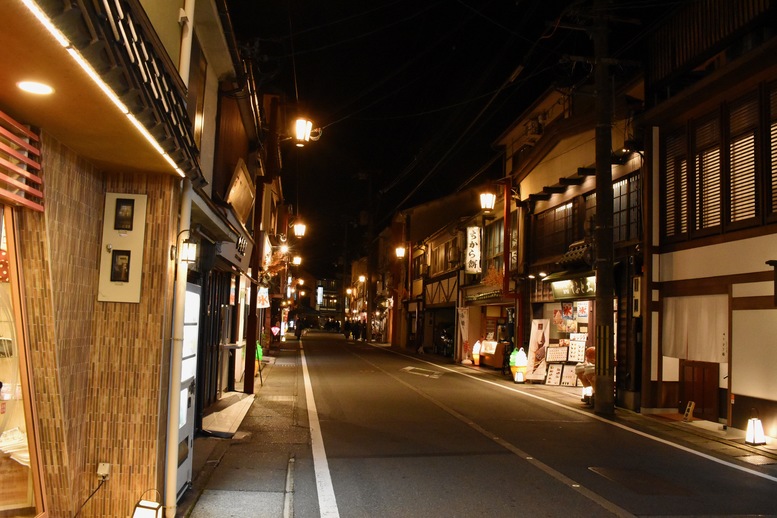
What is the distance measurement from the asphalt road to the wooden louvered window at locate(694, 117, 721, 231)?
523 cm

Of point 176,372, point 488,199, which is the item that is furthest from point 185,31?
point 488,199

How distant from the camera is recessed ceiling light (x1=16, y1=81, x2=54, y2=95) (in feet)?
13.5

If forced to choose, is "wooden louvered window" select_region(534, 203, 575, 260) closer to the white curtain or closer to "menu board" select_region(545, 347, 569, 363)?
"menu board" select_region(545, 347, 569, 363)

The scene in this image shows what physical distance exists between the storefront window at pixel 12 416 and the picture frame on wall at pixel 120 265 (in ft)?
3.54

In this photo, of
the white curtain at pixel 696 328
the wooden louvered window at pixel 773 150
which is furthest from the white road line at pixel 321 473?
the wooden louvered window at pixel 773 150

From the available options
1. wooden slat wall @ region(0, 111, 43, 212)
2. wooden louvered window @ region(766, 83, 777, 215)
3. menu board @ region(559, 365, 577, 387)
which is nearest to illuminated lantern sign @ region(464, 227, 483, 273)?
menu board @ region(559, 365, 577, 387)

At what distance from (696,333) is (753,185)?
362 centimetres

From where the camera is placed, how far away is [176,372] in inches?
246

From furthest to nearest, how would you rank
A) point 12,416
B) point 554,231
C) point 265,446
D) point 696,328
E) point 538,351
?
point 554,231 < point 538,351 < point 696,328 < point 265,446 < point 12,416

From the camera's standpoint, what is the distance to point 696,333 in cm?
1395

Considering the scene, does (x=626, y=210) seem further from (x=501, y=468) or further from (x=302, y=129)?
(x=501, y=468)

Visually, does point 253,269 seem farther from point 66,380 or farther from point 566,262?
point 66,380

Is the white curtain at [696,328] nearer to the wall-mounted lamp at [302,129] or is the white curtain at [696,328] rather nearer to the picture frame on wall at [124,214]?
the wall-mounted lamp at [302,129]

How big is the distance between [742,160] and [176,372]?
12264mm
